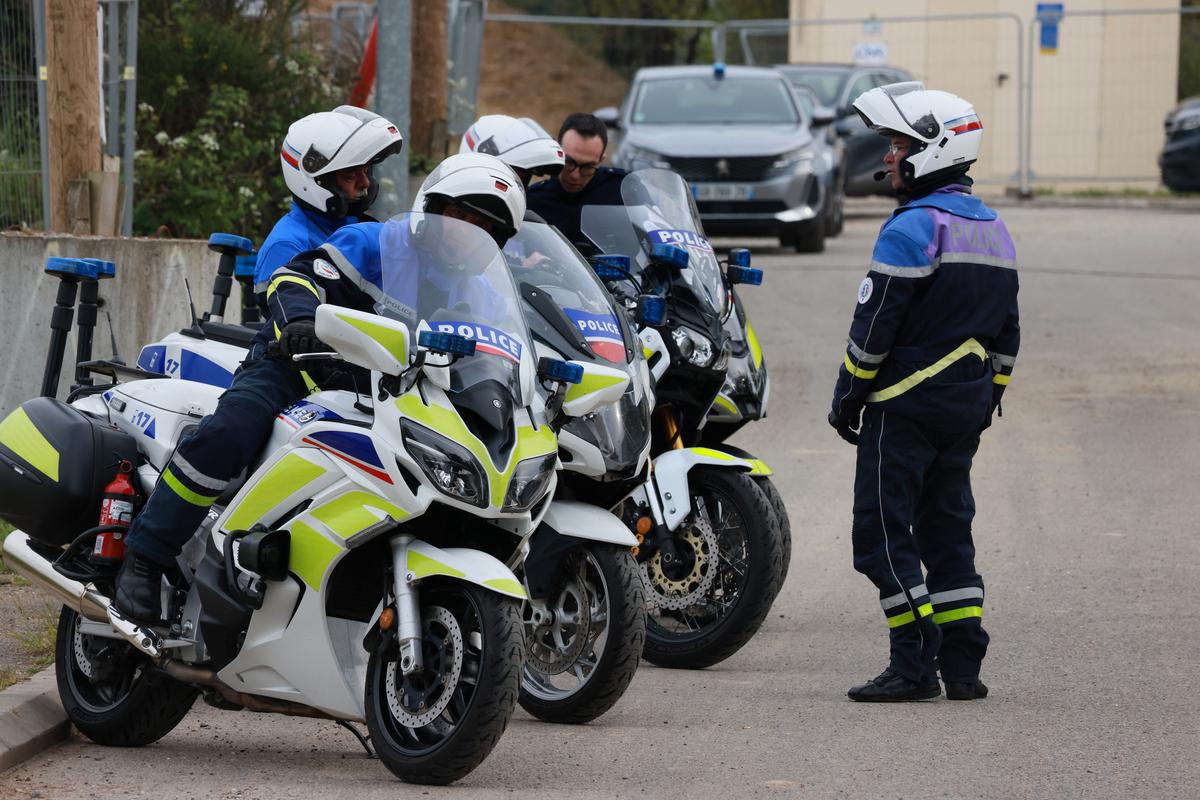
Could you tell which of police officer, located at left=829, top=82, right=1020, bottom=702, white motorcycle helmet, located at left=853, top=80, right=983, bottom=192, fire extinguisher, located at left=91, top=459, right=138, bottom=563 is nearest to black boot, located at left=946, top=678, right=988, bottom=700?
police officer, located at left=829, top=82, right=1020, bottom=702

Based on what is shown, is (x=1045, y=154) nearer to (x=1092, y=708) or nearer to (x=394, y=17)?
(x=394, y=17)

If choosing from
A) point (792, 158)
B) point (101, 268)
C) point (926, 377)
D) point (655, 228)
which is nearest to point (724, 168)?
point (792, 158)

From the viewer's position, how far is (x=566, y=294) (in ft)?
21.3

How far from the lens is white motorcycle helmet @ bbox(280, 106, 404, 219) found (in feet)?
→ 21.0

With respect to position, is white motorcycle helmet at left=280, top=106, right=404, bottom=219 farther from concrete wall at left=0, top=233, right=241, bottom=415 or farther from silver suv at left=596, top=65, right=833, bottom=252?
silver suv at left=596, top=65, right=833, bottom=252

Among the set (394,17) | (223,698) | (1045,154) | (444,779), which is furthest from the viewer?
Result: (1045,154)

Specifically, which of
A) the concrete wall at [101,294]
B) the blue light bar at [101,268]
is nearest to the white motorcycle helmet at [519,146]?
the blue light bar at [101,268]

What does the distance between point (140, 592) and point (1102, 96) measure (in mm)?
28725

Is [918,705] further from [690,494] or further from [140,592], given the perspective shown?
[140,592]

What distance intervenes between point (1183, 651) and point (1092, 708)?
3.07ft

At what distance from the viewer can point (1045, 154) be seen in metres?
32.1

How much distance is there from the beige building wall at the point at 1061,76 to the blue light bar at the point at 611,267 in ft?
82.6

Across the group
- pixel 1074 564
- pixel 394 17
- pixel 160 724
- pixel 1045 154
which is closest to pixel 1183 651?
pixel 1074 564

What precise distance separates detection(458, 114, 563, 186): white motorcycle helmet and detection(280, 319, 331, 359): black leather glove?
1993 millimetres
